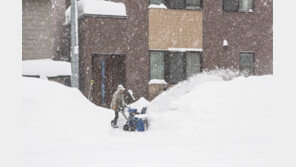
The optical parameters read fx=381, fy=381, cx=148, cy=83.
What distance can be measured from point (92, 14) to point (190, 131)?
731 centimetres

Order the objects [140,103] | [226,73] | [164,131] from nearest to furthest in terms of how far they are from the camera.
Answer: [164,131], [140,103], [226,73]

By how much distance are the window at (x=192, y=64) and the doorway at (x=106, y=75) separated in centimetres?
305

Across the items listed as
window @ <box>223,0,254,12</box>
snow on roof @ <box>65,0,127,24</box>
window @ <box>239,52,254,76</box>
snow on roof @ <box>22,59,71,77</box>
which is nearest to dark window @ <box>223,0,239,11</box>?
window @ <box>223,0,254,12</box>

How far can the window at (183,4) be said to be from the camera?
17359 millimetres

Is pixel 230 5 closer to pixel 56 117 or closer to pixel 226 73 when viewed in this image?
pixel 226 73

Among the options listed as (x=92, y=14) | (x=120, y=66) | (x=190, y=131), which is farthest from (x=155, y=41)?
(x=190, y=131)

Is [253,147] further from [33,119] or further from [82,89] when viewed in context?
[82,89]

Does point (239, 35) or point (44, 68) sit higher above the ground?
point (239, 35)

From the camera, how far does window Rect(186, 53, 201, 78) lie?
17.8 m

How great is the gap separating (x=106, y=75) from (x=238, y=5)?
7.52 m

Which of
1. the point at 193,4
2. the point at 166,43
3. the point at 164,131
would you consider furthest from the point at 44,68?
the point at 193,4

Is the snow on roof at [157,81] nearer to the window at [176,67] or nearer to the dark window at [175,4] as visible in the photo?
the window at [176,67]

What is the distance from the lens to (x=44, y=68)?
16078 millimetres

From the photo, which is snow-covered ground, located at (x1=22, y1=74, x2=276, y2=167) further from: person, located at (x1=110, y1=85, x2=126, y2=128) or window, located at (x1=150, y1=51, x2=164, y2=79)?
window, located at (x1=150, y1=51, x2=164, y2=79)
